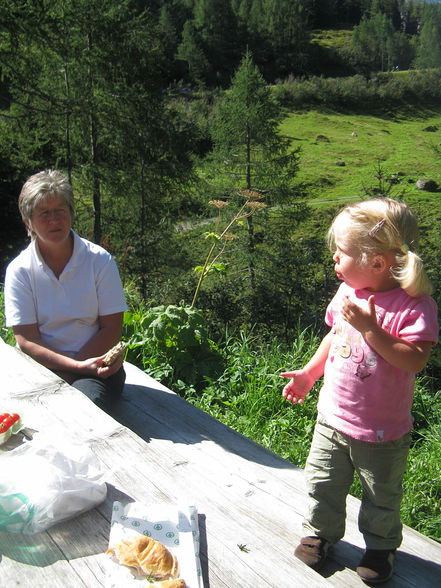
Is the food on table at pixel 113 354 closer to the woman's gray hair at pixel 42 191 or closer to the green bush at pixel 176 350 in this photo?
the woman's gray hair at pixel 42 191

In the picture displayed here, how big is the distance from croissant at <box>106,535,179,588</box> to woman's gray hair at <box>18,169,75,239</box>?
1.76 meters

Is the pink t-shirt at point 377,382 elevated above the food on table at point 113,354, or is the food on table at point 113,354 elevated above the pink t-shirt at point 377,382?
the pink t-shirt at point 377,382

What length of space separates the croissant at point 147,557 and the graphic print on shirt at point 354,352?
720 millimetres

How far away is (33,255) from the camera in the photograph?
2.73 metres

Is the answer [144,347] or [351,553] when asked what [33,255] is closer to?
[144,347]

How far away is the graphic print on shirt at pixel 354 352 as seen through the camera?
62.5 inches

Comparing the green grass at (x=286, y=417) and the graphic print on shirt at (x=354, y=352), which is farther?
the green grass at (x=286, y=417)

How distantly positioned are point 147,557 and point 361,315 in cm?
82

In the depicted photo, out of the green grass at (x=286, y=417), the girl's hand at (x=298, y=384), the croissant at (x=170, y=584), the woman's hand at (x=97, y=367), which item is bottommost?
the green grass at (x=286, y=417)

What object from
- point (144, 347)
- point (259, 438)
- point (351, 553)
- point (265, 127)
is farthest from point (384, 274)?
point (265, 127)

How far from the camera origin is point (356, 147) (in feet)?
104

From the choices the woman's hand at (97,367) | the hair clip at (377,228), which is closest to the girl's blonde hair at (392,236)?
the hair clip at (377,228)

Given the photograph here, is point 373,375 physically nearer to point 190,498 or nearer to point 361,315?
point 361,315

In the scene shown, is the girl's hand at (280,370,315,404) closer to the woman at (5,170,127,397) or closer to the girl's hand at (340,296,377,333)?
the girl's hand at (340,296,377,333)
